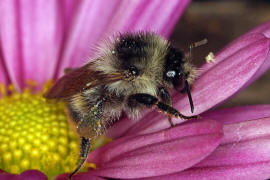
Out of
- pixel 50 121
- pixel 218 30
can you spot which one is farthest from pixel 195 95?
pixel 218 30

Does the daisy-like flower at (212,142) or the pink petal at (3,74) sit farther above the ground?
the pink petal at (3,74)

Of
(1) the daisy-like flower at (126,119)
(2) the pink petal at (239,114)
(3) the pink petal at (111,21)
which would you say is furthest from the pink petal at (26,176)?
(3) the pink petal at (111,21)

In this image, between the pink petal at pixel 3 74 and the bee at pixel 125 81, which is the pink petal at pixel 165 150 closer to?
the bee at pixel 125 81

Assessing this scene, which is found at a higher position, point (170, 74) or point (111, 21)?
point (111, 21)

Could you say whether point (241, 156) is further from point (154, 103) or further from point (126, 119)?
point (126, 119)

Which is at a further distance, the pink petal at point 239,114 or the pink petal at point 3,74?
the pink petal at point 3,74

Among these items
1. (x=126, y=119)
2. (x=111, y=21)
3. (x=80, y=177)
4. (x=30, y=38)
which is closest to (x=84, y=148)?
(x=80, y=177)

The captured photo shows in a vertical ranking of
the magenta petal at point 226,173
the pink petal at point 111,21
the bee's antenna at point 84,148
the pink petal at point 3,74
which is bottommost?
the magenta petal at point 226,173
